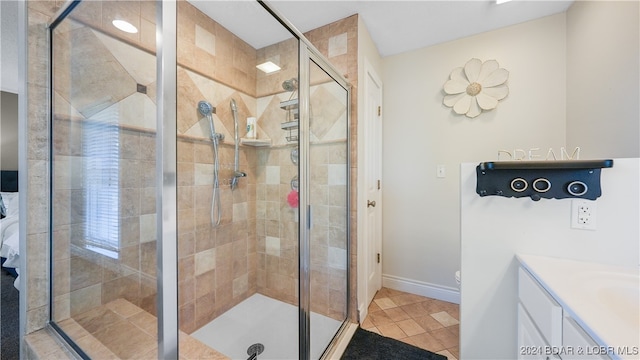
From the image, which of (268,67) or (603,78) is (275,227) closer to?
(268,67)

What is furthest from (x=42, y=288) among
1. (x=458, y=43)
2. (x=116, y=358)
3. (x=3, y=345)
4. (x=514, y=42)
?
(x=514, y=42)

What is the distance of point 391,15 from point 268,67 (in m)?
1.02

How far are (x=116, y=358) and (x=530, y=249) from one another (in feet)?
6.53

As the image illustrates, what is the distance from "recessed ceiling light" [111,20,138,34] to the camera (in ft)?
3.03

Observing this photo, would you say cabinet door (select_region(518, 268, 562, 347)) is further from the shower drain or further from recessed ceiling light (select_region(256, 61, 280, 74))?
recessed ceiling light (select_region(256, 61, 280, 74))

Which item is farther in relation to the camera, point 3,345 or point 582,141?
point 582,141

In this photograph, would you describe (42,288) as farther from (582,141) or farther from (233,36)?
(582,141)

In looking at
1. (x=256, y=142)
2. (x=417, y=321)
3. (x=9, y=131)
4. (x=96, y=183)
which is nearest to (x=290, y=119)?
(x=256, y=142)

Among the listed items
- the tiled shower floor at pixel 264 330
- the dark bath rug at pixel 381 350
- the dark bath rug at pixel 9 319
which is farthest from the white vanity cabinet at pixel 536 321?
the dark bath rug at pixel 9 319

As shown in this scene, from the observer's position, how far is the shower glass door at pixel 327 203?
1.53m

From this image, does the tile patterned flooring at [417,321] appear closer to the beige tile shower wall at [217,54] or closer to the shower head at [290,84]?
the shower head at [290,84]

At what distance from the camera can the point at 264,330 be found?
1.70 m

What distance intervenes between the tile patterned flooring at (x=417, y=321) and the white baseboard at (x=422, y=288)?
45 mm

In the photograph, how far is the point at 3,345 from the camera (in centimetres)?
103
